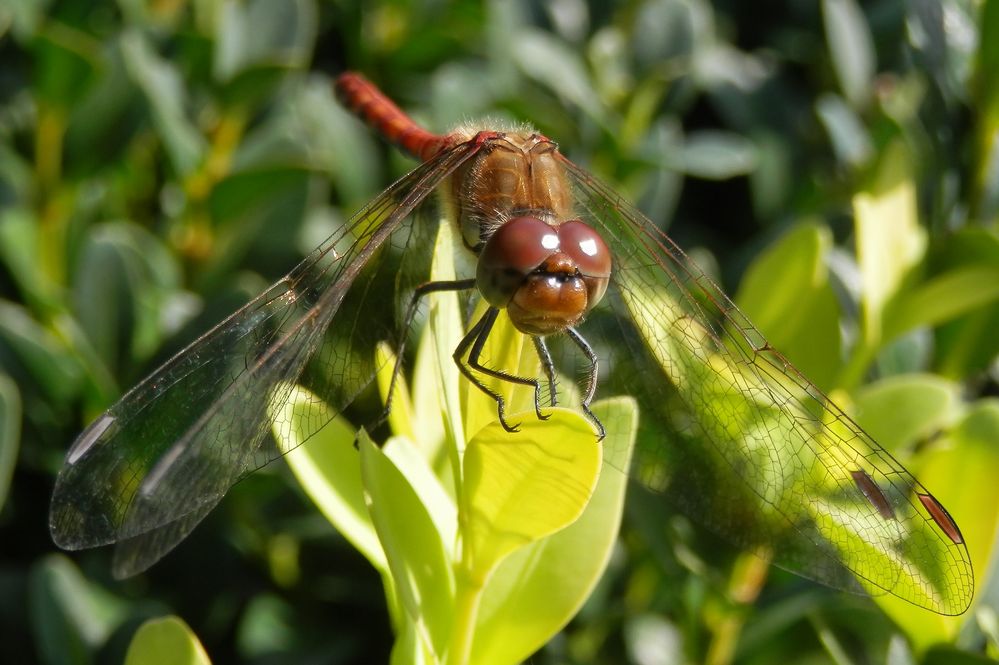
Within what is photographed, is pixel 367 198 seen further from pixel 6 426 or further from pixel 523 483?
pixel 523 483

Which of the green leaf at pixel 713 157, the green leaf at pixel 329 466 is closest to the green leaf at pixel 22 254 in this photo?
the green leaf at pixel 329 466

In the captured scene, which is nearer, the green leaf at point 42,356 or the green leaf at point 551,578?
the green leaf at point 551,578

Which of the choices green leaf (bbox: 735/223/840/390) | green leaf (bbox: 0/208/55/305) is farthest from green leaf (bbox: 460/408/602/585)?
green leaf (bbox: 0/208/55/305)

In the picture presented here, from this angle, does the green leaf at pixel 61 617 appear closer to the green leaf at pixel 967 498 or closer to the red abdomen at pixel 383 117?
the red abdomen at pixel 383 117

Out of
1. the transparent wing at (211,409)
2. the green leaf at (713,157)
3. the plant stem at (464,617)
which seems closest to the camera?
the plant stem at (464,617)

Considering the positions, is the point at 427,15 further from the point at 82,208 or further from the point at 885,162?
the point at 885,162

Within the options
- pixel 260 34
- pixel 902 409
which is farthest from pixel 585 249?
pixel 260 34

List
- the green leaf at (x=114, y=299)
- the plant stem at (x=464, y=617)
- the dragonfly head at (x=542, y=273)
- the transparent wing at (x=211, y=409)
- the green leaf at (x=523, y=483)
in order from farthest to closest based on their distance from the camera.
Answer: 1. the green leaf at (x=114, y=299)
2. the dragonfly head at (x=542, y=273)
3. the transparent wing at (x=211, y=409)
4. the plant stem at (x=464, y=617)
5. the green leaf at (x=523, y=483)
